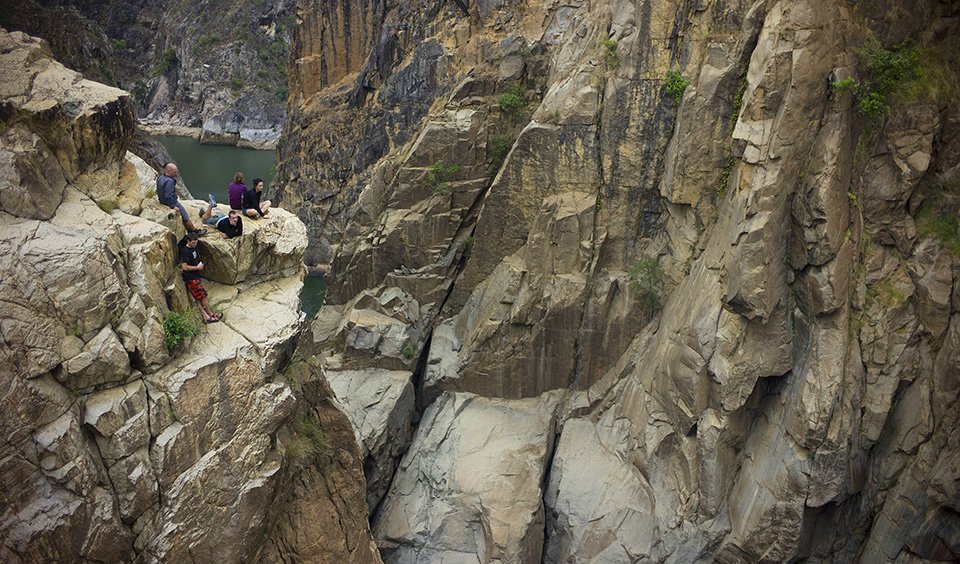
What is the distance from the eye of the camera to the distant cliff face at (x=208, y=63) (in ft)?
226

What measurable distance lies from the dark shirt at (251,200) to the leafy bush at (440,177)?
925 centimetres

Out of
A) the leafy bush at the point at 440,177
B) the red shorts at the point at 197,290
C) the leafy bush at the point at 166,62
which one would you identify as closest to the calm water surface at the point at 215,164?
the leafy bush at the point at 166,62

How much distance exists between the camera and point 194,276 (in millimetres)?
10797

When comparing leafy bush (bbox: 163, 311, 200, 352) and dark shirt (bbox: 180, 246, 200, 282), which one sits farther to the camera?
dark shirt (bbox: 180, 246, 200, 282)

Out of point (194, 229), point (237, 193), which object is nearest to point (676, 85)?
point (237, 193)

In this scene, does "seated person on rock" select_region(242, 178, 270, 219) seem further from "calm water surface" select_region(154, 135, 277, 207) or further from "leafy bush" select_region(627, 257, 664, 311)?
"calm water surface" select_region(154, 135, 277, 207)

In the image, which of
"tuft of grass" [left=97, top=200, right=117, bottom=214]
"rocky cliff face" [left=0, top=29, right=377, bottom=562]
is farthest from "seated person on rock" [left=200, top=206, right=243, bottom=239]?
"tuft of grass" [left=97, top=200, right=117, bottom=214]

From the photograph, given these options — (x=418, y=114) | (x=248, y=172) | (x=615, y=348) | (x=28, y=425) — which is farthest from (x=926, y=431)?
(x=248, y=172)

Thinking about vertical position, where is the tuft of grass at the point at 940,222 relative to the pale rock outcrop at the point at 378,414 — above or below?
above

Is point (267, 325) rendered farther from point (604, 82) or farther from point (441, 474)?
point (604, 82)

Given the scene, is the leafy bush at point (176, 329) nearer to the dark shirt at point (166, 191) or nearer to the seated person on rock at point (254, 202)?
the dark shirt at point (166, 191)

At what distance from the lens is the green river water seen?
46.5 meters

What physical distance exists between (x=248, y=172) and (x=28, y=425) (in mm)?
49629

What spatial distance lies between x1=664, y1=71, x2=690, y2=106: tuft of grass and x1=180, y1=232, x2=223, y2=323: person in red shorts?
38.1 feet
